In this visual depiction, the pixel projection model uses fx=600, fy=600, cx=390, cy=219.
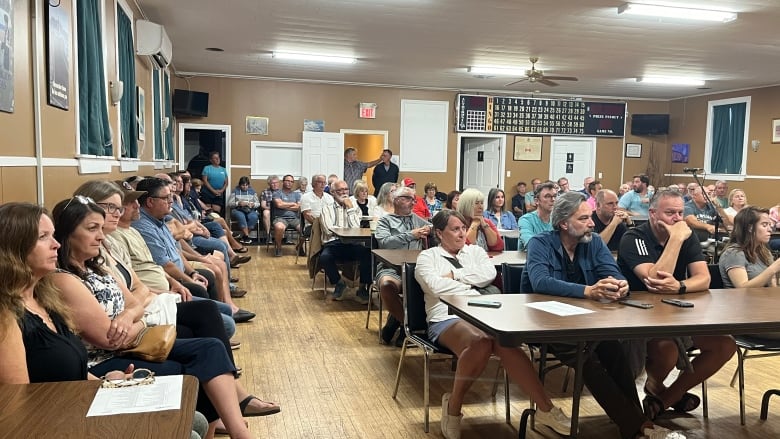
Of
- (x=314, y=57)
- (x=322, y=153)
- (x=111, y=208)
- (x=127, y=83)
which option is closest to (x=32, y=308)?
(x=111, y=208)

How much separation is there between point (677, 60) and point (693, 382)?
6.42 m

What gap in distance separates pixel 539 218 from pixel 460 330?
2.06 m

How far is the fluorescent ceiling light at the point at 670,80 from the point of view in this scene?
9773 millimetres

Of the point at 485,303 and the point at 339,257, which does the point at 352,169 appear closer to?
the point at 339,257

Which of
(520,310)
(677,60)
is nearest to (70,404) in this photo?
(520,310)

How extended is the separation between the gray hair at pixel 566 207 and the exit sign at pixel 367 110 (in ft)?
27.2

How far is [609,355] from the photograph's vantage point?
2.79m

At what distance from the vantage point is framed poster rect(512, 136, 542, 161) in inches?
468

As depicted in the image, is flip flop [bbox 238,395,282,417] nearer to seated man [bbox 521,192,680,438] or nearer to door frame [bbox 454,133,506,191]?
seated man [bbox 521,192,680,438]

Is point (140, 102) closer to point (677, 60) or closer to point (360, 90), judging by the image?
point (360, 90)

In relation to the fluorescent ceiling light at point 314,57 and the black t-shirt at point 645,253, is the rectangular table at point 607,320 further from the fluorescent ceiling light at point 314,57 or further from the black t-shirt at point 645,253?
the fluorescent ceiling light at point 314,57

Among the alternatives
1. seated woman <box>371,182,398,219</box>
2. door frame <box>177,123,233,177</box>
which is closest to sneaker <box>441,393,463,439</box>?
seated woman <box>371,182,398,219</box>

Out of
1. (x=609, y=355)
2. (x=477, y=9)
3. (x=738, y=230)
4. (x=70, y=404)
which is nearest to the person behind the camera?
(x=70, y=404)

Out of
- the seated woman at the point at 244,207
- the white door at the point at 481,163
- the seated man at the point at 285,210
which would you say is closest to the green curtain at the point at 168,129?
the seated woman at the point at 244,207
